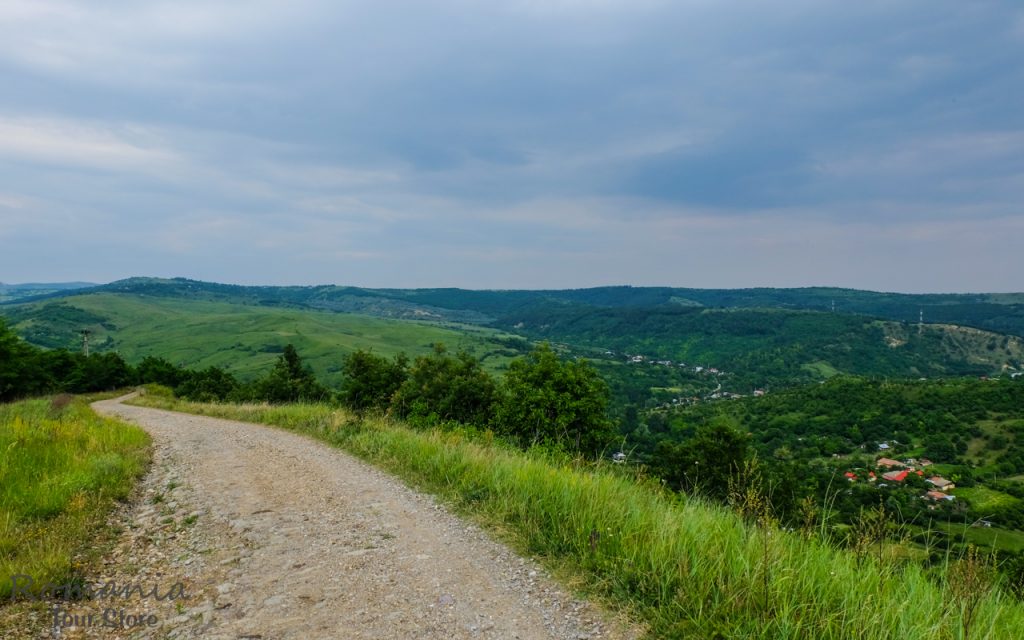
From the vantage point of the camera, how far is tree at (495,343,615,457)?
30.8 meters

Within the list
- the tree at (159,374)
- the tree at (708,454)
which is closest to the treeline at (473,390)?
the tree at (708,454)

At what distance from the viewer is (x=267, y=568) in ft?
20.2

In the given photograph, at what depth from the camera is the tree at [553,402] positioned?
101ft

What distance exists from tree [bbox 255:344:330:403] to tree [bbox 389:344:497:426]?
23845 mm

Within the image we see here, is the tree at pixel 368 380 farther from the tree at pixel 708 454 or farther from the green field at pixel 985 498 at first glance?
the green field at pixel 985 498

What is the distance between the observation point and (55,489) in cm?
822

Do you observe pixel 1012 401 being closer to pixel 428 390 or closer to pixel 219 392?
pixel 428 390

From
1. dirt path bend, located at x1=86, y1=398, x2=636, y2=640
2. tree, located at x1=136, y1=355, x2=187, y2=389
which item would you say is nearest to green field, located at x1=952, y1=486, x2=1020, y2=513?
dirt path bend, located at x1=86, y1=398, x2=636, y2=640

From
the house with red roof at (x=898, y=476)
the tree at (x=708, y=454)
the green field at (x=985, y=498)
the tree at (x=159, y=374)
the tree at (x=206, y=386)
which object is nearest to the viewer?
the house with red roof at (x=898, y=476)

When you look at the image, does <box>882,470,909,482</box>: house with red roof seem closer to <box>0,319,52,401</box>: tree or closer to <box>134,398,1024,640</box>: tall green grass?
<box>134,398,1024,640</box>: tall green grass

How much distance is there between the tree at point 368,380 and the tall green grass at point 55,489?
23399mm

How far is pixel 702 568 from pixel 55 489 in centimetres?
1014

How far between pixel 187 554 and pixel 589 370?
29079mm

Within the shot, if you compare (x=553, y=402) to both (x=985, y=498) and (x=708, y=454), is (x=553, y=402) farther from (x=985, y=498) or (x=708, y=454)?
(x=985, y=498)
